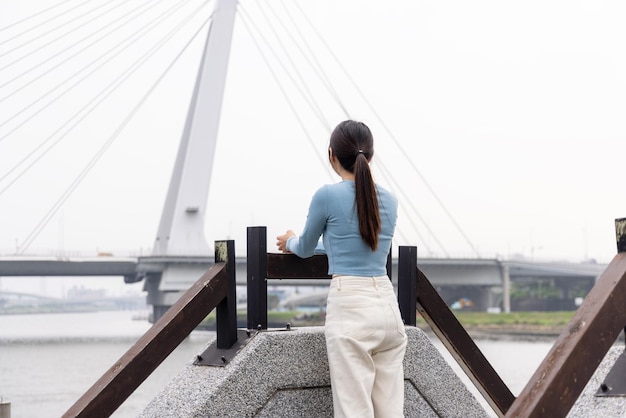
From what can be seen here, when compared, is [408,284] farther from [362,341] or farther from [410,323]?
[362,341]

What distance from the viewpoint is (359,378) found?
11.3 ft

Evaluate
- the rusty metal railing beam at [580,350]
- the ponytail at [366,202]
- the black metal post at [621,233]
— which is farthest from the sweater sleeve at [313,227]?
the black metal post at [621,233]

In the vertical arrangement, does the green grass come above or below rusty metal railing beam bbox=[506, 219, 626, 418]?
below

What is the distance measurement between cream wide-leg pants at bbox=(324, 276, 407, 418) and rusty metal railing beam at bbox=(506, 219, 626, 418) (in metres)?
0.54

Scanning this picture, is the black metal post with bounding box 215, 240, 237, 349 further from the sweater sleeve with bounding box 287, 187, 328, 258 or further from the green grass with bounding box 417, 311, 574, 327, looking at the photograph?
the green grass with bounding box 417, 311, 574, 327

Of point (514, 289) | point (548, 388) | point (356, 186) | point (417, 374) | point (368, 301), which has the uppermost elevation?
point (356, 186)

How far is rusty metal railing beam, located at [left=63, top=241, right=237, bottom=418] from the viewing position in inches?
147

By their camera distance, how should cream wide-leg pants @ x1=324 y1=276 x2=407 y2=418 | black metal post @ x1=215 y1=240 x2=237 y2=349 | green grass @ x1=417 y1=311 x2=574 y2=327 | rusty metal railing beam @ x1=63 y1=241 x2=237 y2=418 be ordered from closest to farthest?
cream wide-leg pants @ x1=324 y1=276 x2=407 y2=418
rusty metal railing beam @ x1=63 y1=241 x2=237 y2=418
black metal post @ x1=215 y1=240 x2=237 y2=349
green grass @ x1=417 y1=311 x2=574 y2=327

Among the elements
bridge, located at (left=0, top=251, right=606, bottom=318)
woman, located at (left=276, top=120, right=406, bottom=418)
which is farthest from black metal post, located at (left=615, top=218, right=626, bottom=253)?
bridge, located at (left=0, top=251, right=606, bottom=318)

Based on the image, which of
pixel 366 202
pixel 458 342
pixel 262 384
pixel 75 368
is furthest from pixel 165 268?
pixel 366 202

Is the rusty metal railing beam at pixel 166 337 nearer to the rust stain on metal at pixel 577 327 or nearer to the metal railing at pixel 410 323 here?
the metal railing at pixel 410 323

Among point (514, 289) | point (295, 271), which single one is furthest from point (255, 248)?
point (514, 289)

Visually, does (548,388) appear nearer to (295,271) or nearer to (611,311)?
(611,311)

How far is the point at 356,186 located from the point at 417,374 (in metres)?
1.38
